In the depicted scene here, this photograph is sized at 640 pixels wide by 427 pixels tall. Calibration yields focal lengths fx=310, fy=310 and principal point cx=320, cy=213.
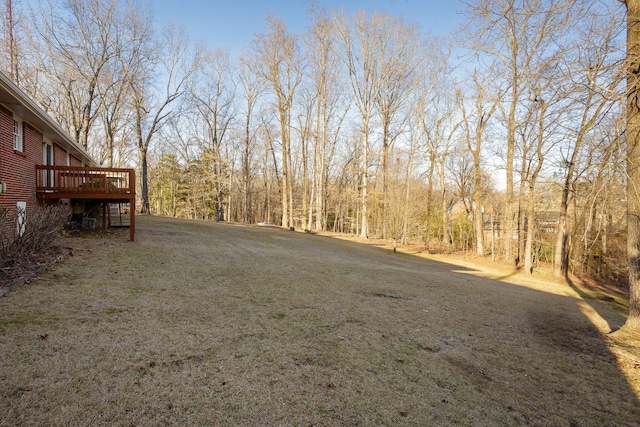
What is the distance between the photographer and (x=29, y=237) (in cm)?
562

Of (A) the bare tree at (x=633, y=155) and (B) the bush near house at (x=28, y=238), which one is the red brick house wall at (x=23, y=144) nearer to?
(B) the bush near house at (x=28, y=238)

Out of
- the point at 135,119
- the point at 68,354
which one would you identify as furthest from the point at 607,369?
the point at 135,119

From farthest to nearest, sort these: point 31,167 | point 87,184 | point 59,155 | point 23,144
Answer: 1. point 59,155
2. point 87,184
3. point 31,167
4. point 23,144

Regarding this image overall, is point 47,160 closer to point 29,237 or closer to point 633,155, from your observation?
point 29,237

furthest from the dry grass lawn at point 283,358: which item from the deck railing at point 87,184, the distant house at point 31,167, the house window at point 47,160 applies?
the house window at point 47,160

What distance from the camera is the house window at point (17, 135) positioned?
308 inches

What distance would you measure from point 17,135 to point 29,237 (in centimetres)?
424

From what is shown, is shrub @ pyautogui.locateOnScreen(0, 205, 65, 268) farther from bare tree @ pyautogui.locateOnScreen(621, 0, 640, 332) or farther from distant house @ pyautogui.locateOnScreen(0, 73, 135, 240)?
bare tree @ pyautogui.locateOnScreen(621, 0, 640, 332)

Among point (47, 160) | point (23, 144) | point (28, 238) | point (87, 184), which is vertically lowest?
point (28, 238)

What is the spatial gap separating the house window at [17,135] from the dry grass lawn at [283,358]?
14.6 ft

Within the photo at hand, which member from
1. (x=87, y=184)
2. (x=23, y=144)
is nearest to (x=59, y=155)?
(x=87, y=184)

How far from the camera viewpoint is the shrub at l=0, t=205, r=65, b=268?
Answer: 5.05 m

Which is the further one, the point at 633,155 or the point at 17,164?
the point at 17,164

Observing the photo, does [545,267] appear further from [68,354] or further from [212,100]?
[212,100]
